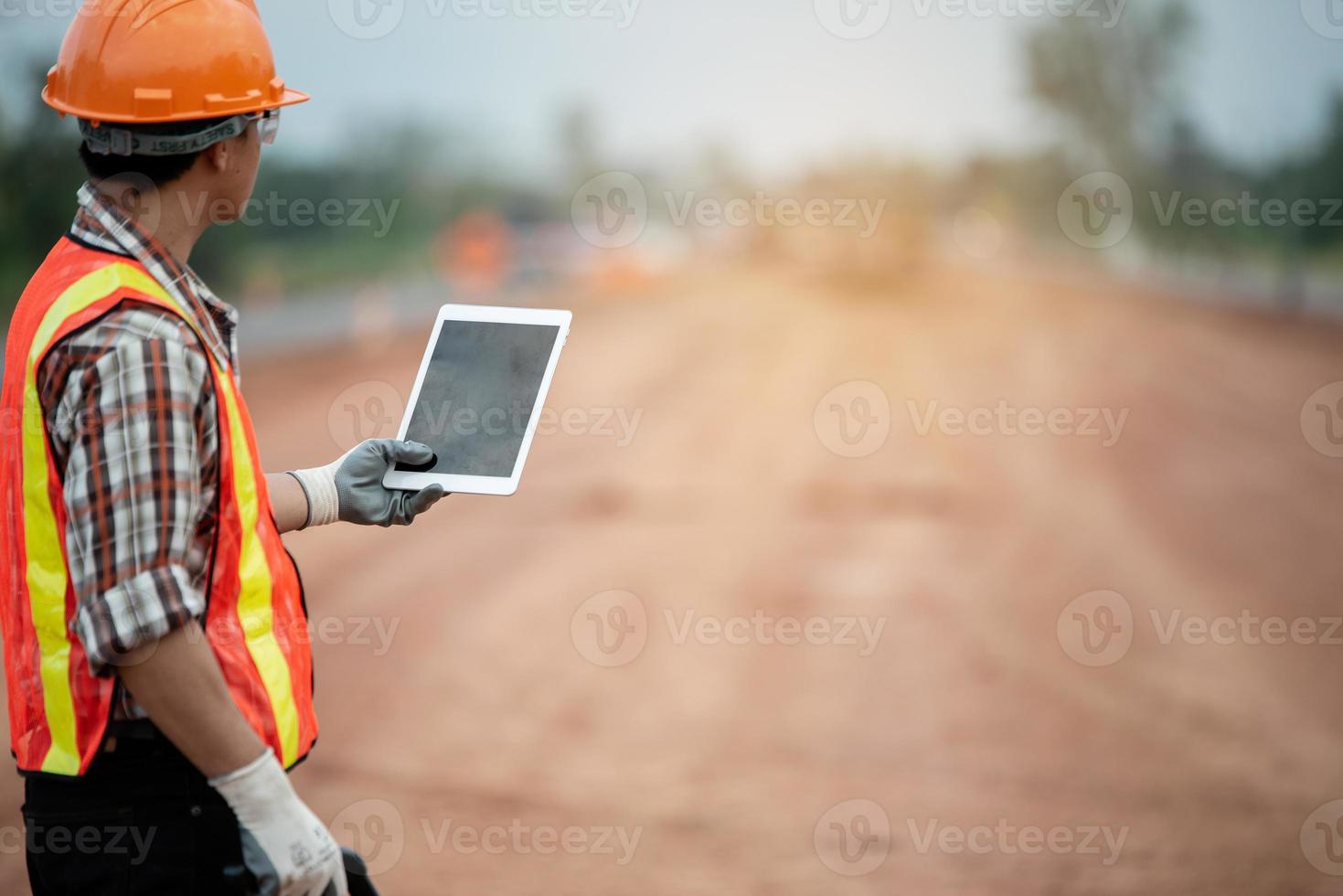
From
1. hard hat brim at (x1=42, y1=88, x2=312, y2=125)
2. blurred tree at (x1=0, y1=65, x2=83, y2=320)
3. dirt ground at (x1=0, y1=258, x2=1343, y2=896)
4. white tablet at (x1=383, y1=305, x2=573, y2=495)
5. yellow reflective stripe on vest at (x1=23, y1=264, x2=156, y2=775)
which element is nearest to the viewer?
yellow reflective stripe on vest at (x1=23, y1=264, x2=156, y2=775)

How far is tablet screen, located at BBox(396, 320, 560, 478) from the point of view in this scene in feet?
6.89

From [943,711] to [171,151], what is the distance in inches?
228

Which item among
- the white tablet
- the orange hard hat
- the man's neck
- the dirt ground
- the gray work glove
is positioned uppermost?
the orange hard hat

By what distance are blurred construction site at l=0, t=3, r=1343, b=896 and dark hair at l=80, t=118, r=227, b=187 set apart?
350 cm

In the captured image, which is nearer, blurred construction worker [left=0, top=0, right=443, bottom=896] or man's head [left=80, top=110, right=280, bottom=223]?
blurred construction worker [left=0, top=0, right=443, bottom=896]

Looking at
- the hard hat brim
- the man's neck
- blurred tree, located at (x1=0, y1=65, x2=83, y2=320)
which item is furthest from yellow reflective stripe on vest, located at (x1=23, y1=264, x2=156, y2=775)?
blurred tree, located at (x1=0, y1=65, x2=83, y2=320)

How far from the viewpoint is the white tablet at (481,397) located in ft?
6.86

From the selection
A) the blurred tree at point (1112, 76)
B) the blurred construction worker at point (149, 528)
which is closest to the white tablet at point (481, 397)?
the blurred construction worker at point (149, 528)

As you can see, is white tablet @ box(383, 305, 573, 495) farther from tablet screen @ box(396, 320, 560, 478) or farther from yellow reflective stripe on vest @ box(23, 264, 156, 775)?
yellow reflective stripe on vest @ box(23, 264, 156, 775)

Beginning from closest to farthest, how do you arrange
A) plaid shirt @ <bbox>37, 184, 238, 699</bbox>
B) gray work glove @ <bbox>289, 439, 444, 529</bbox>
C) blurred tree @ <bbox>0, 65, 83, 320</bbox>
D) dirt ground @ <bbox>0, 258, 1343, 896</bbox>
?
plaid shirt @ <bbox>37, 184, 238, 699</bbox> < gray work glove @ <bbox>289, 439, 444, 529</bbox> < dirt ground @ <bbox>0, 258, 1343, 896</bbox> < blurred tree @ <bbox>0, 65, 83, 320</bbox>

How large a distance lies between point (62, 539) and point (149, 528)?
0.21 meters

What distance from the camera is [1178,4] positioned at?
2023 cm

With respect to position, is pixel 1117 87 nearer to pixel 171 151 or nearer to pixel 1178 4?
pixel 1178 4

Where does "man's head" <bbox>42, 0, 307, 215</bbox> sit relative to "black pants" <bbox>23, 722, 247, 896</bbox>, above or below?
above
